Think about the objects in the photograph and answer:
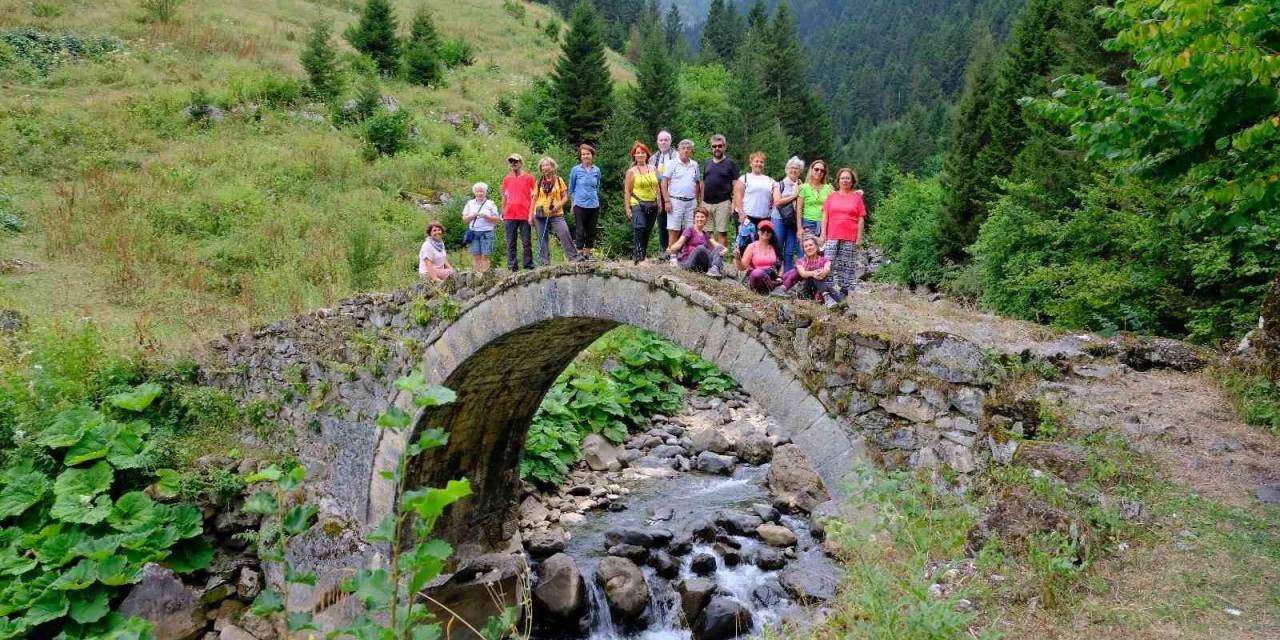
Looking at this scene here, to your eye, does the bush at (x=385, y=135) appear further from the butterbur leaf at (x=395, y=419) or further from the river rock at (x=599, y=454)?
the butterbur leaf at (x=395, y=419)

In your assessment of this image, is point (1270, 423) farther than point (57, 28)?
No

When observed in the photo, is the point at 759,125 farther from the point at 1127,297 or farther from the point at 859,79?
the point at 859,79

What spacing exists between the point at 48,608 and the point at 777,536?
7.60 meters

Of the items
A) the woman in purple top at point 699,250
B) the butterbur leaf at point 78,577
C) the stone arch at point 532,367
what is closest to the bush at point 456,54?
the stone arch at point 532,367

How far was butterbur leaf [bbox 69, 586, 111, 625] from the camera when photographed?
712 cm

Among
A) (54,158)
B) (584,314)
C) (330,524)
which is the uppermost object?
(54,158)

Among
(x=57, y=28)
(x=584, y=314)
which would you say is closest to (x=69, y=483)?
(x=584, y=314)

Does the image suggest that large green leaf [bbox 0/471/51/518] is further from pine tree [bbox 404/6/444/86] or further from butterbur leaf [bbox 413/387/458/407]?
pine tree [bbox 404/6/444/86]

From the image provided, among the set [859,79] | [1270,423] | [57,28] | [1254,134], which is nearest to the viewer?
[1254,134]

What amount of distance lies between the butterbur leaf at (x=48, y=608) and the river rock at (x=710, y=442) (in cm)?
846

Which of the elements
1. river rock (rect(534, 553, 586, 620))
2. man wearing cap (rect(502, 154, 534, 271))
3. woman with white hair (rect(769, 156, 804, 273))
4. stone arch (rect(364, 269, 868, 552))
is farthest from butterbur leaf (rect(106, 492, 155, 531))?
woman with white hair (rect(769, 156, 804, 273))

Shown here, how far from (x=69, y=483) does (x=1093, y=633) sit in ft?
30.2

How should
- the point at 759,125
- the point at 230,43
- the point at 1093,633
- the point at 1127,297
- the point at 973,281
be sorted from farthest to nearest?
1. the point at 759,125
2. the point at 230,43
3. the point at 973,281
4. the point at 1127,297
5. the point at 1093,633

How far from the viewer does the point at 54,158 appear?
14891 millimetres
